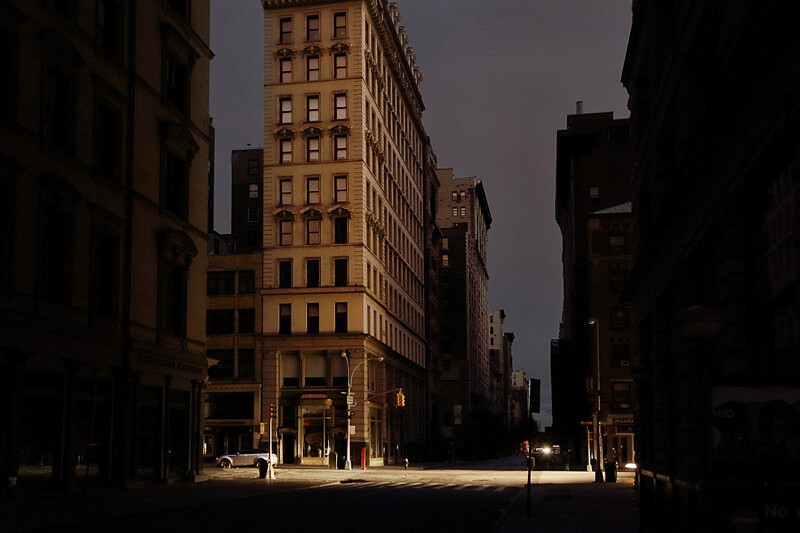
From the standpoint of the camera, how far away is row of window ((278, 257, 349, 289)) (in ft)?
290

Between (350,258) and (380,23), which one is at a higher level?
(380,23)

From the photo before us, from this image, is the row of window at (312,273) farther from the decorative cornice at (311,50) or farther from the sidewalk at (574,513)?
the sidewalk at (574,513)

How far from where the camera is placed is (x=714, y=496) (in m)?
11.5

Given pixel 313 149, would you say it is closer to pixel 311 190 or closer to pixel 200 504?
pixel 311 190

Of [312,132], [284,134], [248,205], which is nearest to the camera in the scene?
[312,132]

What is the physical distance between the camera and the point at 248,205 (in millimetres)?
116938

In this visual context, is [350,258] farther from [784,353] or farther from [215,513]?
[784,353]

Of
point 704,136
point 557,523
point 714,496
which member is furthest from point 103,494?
point 714,496

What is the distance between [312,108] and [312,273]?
48.9 ft

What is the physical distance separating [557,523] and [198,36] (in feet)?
104

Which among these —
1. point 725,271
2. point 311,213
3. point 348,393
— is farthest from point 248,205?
point 725,271

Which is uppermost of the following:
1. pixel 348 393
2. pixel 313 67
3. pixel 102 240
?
pixel 313 67

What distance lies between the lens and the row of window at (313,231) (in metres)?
89.1

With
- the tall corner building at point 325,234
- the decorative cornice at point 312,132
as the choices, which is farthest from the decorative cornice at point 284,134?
the decorative cornice at point 312,132
